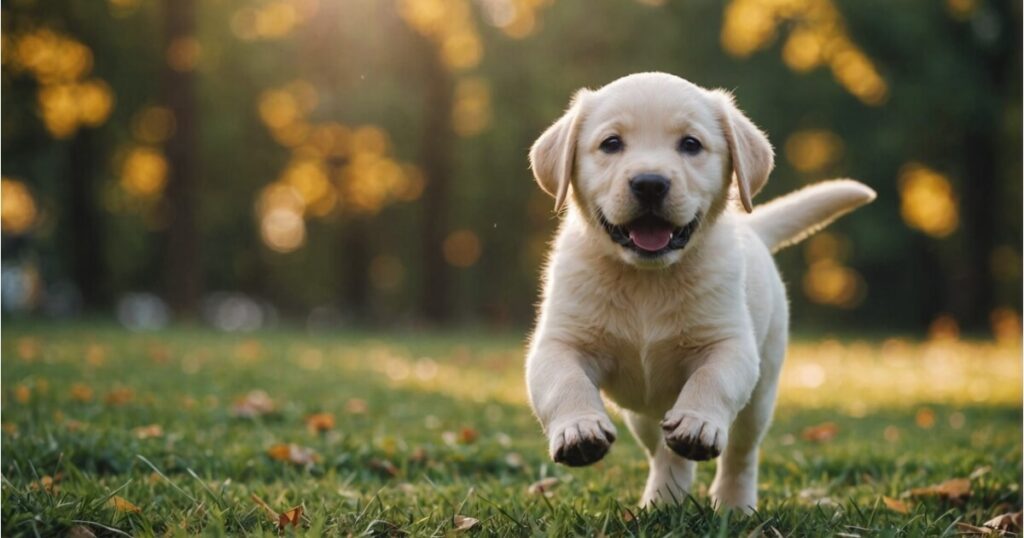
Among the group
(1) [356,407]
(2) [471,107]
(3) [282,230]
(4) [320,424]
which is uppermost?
(2) [471,107]

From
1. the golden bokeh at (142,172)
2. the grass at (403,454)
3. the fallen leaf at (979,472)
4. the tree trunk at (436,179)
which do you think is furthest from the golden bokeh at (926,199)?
the fallen leaf at (979,472)

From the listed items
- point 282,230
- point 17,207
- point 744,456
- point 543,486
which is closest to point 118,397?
point 543,486

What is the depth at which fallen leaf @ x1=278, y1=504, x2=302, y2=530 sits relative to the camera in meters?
2.98

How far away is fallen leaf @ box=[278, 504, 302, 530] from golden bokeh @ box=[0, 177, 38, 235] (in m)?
24.8

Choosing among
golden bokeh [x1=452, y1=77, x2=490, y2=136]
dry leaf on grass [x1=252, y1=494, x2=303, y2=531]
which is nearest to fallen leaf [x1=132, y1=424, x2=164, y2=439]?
dry leaf on grass [x1=252, y1=494, x2=303, y2=531]

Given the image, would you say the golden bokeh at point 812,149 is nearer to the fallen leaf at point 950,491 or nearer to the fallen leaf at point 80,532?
the fallen leaf at point 950,491

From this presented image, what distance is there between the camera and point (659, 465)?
4062 mm

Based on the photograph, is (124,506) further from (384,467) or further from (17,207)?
(17,207)

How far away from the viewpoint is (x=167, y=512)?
3.13 metres

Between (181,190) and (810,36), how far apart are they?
41.0 ft

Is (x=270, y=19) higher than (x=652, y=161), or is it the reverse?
(x=270, y=19)

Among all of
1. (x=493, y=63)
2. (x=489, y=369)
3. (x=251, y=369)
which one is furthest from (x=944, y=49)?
(x=251, y=369)

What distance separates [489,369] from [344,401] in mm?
3666

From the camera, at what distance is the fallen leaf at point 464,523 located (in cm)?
295
